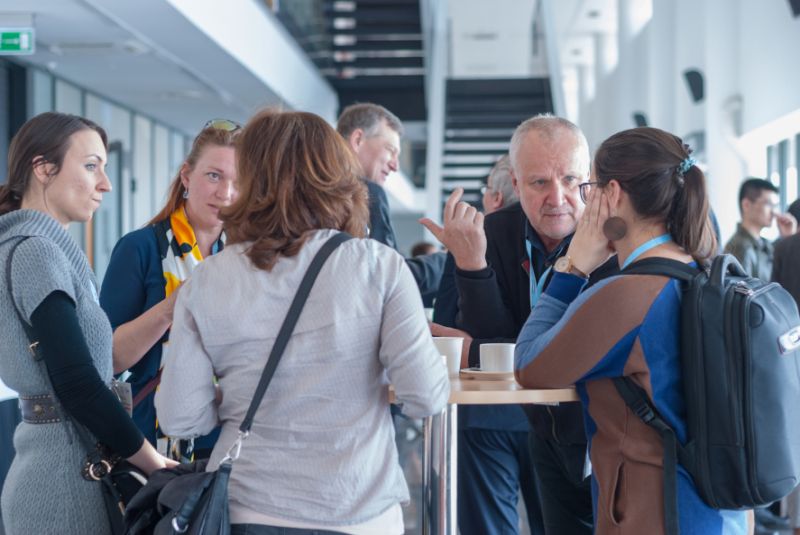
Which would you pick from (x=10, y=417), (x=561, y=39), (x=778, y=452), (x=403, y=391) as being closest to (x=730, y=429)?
(x=778, y=452)

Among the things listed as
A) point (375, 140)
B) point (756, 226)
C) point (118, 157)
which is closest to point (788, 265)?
point (756, 226)

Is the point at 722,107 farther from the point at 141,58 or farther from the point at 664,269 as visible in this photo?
the point at 664,269

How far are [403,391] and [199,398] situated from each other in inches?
13.4

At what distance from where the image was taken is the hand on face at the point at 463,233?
7.61 ft

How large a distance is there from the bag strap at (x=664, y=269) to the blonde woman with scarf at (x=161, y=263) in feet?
3.46

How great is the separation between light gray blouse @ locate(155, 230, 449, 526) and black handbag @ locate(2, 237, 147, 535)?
317 millimetres

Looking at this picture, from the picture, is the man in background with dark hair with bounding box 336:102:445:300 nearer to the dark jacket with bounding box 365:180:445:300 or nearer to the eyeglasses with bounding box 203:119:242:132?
the dark jacket with bounding box 365:180:445:300

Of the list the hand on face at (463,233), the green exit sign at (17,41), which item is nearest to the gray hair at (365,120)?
the hand on face at (463,233)

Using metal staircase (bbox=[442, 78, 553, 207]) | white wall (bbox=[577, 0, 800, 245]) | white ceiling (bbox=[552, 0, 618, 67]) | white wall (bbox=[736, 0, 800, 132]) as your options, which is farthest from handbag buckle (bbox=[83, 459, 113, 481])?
white ceiling (bbox=[552, 0, 618, 67])

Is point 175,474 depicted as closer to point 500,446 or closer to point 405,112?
point 500,446

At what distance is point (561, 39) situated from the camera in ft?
69.4

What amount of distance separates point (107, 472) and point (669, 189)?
124 cm

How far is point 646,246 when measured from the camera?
1981 mm

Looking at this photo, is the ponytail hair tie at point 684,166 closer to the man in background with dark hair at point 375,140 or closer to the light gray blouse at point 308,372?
the light gray blouse at point 308,372
